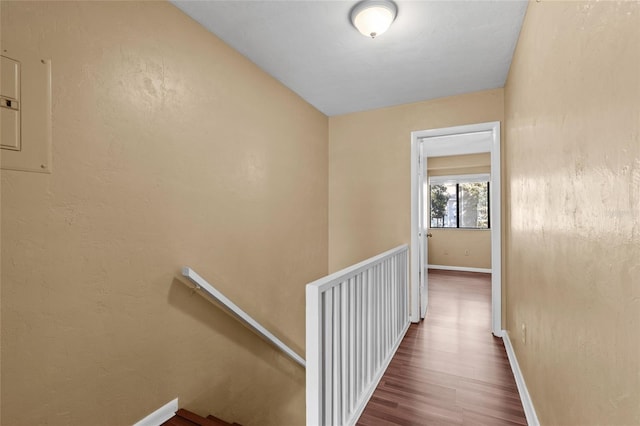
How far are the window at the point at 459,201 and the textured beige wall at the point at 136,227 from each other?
5.34 m

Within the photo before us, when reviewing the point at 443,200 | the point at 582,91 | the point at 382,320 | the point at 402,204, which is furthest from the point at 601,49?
the point at 443,200

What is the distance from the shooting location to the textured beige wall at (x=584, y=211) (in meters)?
0.68

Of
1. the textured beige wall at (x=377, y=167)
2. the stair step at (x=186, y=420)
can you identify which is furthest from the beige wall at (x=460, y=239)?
the stair step at (x=186, y=420)

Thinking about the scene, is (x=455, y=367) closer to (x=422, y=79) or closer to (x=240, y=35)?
(x=422, y=79)

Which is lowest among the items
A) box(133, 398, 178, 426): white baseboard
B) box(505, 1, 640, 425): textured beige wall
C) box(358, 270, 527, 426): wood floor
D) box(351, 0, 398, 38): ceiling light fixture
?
box(358, 270, 527, 426): wood floor

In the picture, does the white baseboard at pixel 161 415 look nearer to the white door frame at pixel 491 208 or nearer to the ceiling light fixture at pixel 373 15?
the white door frame at pixel 491 208

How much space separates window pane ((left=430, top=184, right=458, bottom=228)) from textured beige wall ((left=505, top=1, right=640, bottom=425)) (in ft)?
17.6

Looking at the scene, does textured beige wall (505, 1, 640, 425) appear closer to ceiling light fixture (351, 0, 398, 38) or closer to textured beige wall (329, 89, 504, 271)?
ceiling light fixture (351, 0, 398, 38)

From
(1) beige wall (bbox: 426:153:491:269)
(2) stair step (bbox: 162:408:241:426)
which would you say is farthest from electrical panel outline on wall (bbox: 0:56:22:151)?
(1) beige wall (bbox: 426:153:491:269)

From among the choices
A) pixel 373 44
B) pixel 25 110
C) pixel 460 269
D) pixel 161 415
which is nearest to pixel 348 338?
pixel 161 415

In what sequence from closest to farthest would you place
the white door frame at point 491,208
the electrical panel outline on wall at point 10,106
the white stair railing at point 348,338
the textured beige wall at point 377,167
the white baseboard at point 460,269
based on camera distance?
the electrical panel outline on wall at point 10,106 → the white stair railing at point 348,338 → the white door frame at point 491,208 → the textured beige wall at point 377,167 → the white baseboard at point 460,269

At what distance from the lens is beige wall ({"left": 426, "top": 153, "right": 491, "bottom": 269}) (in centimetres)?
619

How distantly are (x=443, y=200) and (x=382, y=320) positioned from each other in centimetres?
541

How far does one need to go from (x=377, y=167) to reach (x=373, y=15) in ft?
6.15
